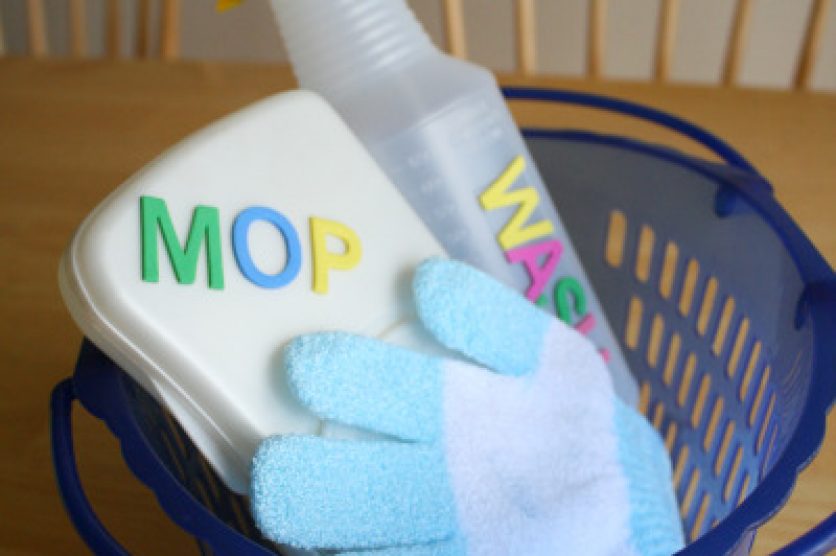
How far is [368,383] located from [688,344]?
234 mm

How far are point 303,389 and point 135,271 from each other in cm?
7

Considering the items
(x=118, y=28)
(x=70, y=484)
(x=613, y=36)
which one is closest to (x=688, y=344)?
(x=70, y=484)

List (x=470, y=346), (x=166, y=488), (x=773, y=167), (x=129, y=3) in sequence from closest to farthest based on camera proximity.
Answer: (x=166, y=488)
(x=470, y=346)
(x=773, y=167)
(x=129, y=3)

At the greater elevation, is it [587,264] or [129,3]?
[587,264]

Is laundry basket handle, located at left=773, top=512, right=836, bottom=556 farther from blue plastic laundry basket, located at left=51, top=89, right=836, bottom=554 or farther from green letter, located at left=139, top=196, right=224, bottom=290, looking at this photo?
green letter, located at left=139, top=196, right=224, bottom=290

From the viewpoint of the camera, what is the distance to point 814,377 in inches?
12.1

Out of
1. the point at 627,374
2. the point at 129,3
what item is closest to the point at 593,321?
the point at 627,374

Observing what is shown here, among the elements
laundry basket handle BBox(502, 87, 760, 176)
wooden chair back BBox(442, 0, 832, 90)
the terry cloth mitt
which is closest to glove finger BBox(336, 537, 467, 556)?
the terry cloth mitt

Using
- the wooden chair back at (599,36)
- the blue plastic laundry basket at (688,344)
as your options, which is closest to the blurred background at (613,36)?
the wooden chair back at (599,36)

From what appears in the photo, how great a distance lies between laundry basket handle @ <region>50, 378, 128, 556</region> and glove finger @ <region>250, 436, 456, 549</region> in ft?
0.16

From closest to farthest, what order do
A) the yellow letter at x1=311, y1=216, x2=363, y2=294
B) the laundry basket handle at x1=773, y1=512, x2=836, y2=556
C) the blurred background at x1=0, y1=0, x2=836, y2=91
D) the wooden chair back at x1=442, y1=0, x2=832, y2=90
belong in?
the laundry basket handle at x1=773, y1=512, x2=836, y2=556
the yellow letter at x1=311, y1=216, x2=363, y2=294
the wooden chair back at x1=442, y1=0, x2=832, y2=90
the blurred background at x1=0, y1=0, x2=836, y2=91

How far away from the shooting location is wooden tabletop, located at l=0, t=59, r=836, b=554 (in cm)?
44

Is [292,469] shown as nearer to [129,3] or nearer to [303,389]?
[303,389]

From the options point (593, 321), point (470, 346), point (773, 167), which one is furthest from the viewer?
point (773, 167)
